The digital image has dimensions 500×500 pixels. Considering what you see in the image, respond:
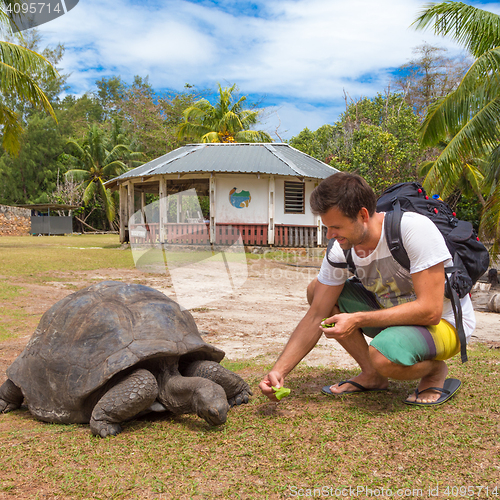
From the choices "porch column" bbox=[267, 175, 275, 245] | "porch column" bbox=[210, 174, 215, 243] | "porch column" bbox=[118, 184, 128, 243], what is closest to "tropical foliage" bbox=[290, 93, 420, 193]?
"porch column" bbox=[267, 175, 275, 245]

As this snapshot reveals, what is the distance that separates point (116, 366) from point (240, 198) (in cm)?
1740

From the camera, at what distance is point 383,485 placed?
209 cm

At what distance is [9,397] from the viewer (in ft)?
11.5

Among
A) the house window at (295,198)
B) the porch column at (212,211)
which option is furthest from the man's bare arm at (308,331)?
the house window at (295,198)

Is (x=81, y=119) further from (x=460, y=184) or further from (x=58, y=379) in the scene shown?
(x=58, y=379)

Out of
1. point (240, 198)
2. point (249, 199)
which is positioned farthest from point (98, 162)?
point (249, 199)

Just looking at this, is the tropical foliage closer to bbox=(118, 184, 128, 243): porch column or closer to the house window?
the house window

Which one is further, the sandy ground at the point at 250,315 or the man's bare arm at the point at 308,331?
the sandy ground at the point at 250,315

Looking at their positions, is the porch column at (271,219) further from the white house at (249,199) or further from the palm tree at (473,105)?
the palm tree at (473,105)

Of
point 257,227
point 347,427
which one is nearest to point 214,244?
point 257,227

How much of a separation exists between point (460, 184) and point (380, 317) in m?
26.3

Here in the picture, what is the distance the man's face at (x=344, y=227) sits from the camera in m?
2.70

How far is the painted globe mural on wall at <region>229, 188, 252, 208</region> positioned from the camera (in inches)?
786

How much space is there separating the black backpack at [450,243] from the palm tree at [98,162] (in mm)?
36037
